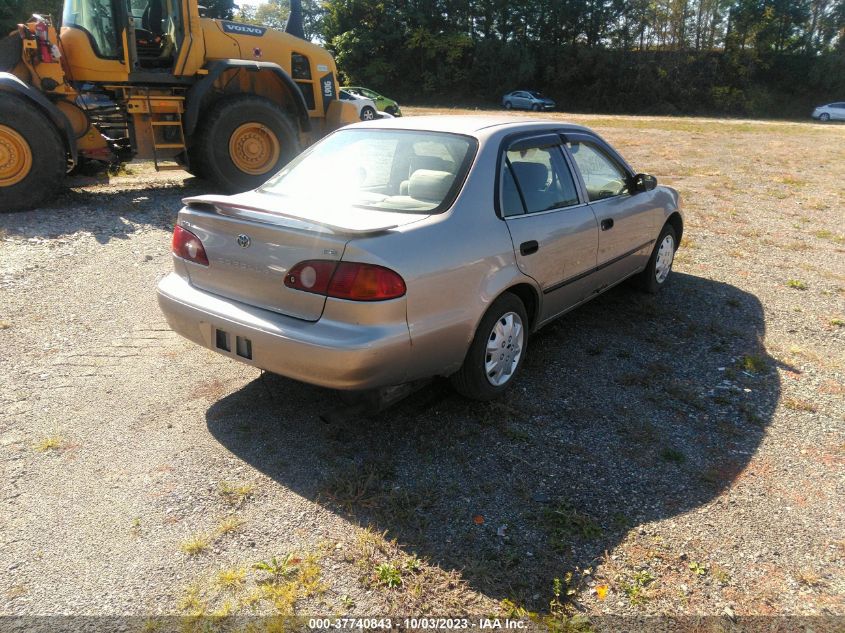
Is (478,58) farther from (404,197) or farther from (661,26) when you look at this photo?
(404,197)

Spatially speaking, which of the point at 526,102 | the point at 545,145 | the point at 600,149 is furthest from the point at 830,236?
the point at 526,102

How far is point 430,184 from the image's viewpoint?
3.68 meters

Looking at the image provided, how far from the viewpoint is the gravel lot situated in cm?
252

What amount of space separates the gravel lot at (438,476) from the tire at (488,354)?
0.15 m

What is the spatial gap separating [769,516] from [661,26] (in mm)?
54828

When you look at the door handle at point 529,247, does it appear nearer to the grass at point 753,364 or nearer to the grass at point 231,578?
the grass at point 753,364

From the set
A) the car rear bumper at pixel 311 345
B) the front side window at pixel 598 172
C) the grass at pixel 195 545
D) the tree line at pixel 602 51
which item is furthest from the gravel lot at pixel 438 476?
the tree line at pixel 602 51

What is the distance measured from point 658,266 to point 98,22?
26.6 feet

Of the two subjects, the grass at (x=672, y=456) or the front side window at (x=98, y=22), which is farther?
the front side window at (x=98, y=22)

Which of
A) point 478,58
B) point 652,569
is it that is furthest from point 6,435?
point 478,58

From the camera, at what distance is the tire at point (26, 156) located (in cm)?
750

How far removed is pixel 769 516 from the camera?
9.75 feet

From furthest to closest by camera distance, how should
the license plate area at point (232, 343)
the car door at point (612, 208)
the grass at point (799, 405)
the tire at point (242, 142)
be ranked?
the tire at point (242, 142) → the car door at point (612, 208) → the grass at point (799, 405) → the license plate area at point (232, 343)

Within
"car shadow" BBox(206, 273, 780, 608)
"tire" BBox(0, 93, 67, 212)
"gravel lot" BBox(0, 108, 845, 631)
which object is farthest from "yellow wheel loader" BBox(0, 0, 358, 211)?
"car shadow" BBox(206, 273, 780, 608)
